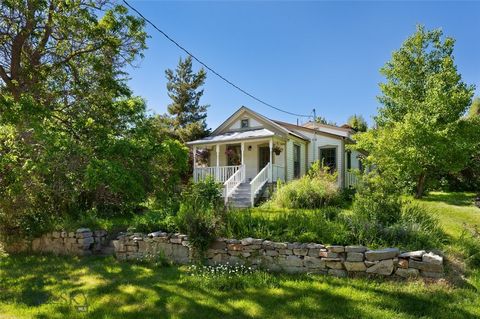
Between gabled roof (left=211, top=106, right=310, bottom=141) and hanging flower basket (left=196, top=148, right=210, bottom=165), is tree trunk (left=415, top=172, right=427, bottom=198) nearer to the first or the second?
gabled roof (left=211, top=106, right=310, bottom=141)

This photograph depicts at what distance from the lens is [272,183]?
14.1 metres

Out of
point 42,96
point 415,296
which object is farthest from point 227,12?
point 415,296

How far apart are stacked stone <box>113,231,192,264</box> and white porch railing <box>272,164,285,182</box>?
868cm

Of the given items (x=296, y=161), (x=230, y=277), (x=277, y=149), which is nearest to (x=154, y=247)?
(x=230, y=277)

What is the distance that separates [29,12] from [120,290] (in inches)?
285

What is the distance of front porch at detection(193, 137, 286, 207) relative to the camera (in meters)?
13.1

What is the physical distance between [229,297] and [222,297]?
0.10 meters

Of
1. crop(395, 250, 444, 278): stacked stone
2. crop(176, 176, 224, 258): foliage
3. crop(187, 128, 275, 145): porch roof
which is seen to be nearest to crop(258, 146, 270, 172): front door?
crop(187, 128, 275, 145): porch roof

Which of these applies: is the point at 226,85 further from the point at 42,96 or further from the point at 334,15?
the point at 42,96

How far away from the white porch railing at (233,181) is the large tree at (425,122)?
18.4 ft

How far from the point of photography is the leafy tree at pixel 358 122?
32319mm

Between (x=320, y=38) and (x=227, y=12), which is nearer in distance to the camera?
(x=227, y=12)

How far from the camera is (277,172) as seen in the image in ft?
48.6

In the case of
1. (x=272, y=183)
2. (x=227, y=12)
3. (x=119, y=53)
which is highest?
(x=227, y=12)
